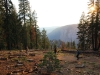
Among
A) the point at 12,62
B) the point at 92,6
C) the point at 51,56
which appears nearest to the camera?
the point at 51,56

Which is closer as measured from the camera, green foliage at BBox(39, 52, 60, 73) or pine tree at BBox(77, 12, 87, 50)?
green foliage at BBox(39, 52, 60, 73)

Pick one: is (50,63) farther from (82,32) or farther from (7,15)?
(82,32)

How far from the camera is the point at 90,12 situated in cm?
3875

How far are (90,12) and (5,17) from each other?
20.7 meters

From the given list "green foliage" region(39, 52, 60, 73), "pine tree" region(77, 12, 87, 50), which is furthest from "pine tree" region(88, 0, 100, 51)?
"green foliage" region(39, 52, 60, 73)

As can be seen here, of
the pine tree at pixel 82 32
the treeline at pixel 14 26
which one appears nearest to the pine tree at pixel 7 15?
the treeline at pixel 14 26

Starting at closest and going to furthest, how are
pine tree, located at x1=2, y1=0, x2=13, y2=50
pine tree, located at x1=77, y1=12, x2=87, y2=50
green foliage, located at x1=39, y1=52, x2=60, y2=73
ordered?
green foliage, located at x1=39, y1=52, x2=60, y2=73
pine tree, located at x1=2, y1=0, x2=13, y2=50
pine tree, located at x1=77, y1=12, x2=87, y2=50

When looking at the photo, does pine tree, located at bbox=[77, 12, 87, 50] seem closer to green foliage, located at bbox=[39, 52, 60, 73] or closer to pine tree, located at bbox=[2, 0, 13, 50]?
pine tree, located at bbox=[2, 0, 13, 50]

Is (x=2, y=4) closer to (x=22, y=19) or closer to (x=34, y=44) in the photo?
(x=22, y=19)

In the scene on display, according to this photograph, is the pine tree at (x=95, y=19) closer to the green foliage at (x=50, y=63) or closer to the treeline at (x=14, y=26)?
the treeline at (x=14, y=26)

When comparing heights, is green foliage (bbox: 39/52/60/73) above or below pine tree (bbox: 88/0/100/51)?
below

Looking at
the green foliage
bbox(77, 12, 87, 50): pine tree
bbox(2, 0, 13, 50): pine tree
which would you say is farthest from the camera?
bbox(77, 12, 87, 50): pine tree

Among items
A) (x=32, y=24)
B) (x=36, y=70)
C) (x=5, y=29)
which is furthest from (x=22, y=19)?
(x=36, y=70)

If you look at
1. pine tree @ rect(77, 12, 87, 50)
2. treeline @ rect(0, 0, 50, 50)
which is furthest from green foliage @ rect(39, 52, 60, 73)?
pine tree @ rect(77, 12, 87, 50)
